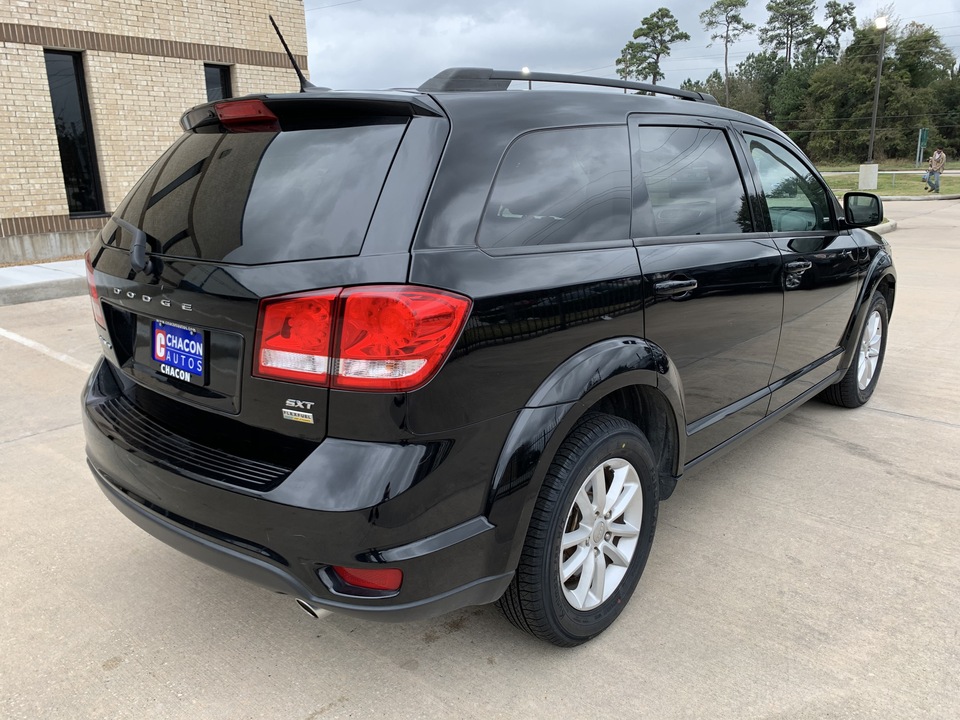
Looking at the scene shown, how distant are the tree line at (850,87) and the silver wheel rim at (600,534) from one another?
6207 centimetres

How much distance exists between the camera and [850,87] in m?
57.9

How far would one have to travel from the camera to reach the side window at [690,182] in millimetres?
2734

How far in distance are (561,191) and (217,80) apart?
12187 millimetres

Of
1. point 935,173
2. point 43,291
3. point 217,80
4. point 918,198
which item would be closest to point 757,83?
point 935,173

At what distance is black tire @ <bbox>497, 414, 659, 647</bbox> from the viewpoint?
86.8 inches

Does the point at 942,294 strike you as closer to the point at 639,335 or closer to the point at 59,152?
the point at 639,335

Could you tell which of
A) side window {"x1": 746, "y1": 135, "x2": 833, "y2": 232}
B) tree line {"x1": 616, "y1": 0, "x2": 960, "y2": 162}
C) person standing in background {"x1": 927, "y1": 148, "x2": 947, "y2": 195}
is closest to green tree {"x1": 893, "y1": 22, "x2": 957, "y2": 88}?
tree line {"x1": 616, "y1": 0, "x2": 960, "y2": 162}

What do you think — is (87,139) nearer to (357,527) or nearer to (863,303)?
(863,303)

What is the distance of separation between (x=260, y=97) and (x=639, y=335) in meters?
1.40

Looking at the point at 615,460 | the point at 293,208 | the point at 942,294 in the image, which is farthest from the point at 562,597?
the point at 942,294

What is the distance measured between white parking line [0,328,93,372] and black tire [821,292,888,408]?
5.17 m

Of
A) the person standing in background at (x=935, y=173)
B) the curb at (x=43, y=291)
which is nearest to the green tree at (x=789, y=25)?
the person standing in background at (x=935, y=173)

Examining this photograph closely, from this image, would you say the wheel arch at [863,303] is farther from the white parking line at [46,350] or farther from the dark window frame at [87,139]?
the dark window frame at [87,139]

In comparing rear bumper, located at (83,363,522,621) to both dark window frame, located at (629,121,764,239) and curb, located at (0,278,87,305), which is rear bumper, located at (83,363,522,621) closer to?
dark window frame, located at (629,121,764,239)
